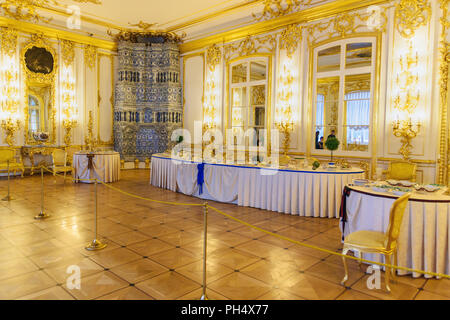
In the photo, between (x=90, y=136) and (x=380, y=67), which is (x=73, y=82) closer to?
(x=90, y=136)

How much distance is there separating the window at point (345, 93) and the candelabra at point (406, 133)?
63 cm

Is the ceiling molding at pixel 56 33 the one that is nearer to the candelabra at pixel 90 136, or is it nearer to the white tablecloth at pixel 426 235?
the candelabra at pixel 90 136

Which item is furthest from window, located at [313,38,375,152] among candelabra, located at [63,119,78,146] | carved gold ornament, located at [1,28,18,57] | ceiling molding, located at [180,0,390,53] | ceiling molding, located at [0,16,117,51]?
carved gold ornament, located at [1,28,18,57]

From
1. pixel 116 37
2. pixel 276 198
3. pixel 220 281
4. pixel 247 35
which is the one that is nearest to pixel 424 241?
pixel 220 281

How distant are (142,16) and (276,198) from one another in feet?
24.5

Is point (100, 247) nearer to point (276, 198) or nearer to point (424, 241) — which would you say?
point (276, 198)

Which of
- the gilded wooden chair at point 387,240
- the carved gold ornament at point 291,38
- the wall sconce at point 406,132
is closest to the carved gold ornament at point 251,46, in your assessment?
the carved gold ornament at point 291,38

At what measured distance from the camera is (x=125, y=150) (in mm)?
11164

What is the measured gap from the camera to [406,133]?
6.41 meters

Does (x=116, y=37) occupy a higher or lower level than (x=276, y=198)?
higher

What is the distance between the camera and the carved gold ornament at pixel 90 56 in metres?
10.6

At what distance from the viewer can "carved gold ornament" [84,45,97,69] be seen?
10570 mm

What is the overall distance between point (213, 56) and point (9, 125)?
6.20 m

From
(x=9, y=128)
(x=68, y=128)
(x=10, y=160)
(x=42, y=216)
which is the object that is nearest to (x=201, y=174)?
(x=42, y=216)
